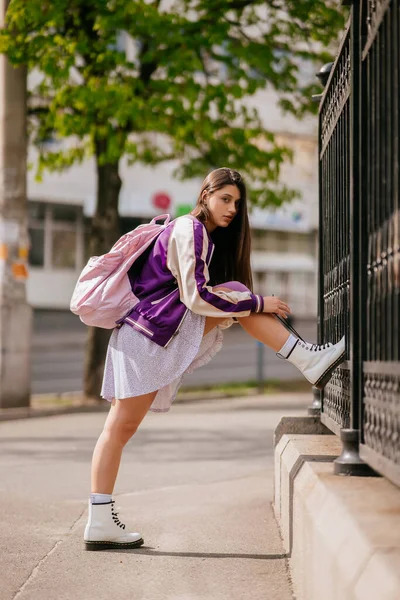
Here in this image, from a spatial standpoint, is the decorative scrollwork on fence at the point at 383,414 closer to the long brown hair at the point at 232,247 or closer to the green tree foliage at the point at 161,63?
the long brown hair at the point at 232,247

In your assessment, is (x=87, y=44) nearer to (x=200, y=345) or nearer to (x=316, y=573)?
(x=200, y=345)

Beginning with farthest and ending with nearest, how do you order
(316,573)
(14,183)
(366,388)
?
(14,183) → (366,388) → (316,573)

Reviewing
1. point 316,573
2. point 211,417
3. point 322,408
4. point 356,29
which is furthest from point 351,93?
point 211,417

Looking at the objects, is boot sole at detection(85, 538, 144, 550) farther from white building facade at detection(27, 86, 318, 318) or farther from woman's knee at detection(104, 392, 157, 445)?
white building facade at detection(27, 86, 318, 318)

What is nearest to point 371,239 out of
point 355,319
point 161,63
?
point 355,319

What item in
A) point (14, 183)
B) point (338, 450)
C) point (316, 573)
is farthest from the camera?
point (14, 183)

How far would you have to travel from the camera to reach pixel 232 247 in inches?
202

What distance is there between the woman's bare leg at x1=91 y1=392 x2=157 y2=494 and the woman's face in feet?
2.80

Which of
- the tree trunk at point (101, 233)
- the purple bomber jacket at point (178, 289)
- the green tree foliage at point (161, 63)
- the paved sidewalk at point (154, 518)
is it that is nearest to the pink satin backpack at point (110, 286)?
the purple bomber jacket at point (178, 289)

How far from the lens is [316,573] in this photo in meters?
3.20

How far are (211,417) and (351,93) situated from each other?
954cm

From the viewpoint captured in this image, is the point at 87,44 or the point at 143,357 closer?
the point at 143,357

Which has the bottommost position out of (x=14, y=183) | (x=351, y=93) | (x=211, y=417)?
(x=211, y=417)

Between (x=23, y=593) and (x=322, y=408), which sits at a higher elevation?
(x=322, y=408)
